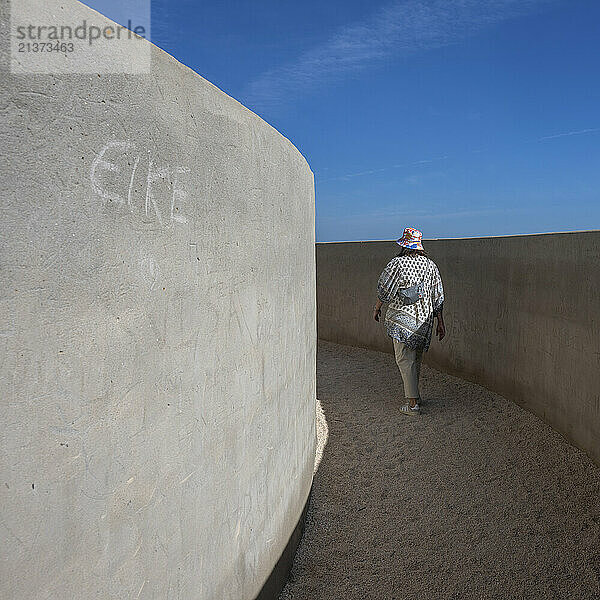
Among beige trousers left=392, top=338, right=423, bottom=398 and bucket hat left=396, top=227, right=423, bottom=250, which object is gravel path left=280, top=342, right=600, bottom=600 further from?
bucket hat left=396, top=227, right=423, bottom=250

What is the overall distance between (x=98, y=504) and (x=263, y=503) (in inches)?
49.9

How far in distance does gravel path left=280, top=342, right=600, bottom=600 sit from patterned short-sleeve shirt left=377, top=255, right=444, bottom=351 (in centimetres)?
80

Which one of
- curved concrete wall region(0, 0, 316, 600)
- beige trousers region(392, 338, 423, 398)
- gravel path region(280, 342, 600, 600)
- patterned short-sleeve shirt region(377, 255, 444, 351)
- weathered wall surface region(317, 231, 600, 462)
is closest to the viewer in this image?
curved concrete wall region(0, 0, 316, 600)

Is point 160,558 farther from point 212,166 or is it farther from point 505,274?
point 505,274

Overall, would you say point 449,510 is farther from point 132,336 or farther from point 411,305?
point 132,336

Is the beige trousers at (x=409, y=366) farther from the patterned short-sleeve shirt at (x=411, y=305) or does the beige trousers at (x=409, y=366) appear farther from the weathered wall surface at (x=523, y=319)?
the weathered wall surface at (x=523, y=319)

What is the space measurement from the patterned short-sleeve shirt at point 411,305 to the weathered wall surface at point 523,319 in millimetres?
863

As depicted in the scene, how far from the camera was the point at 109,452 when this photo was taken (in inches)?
63.4

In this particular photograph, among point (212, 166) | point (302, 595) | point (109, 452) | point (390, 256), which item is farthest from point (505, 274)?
point (109, 452)

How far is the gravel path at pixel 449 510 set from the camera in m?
3.37

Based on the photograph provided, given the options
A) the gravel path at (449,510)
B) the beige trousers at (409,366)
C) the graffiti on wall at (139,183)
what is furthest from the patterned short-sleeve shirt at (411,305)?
the graffiti on wall at (139,183)

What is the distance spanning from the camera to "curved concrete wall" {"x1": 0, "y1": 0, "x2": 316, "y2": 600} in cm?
135

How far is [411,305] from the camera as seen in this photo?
614cm

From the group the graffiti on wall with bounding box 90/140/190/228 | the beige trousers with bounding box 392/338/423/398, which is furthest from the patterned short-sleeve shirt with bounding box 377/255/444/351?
the graffiti on wall with bounding box 90/140/190/228
